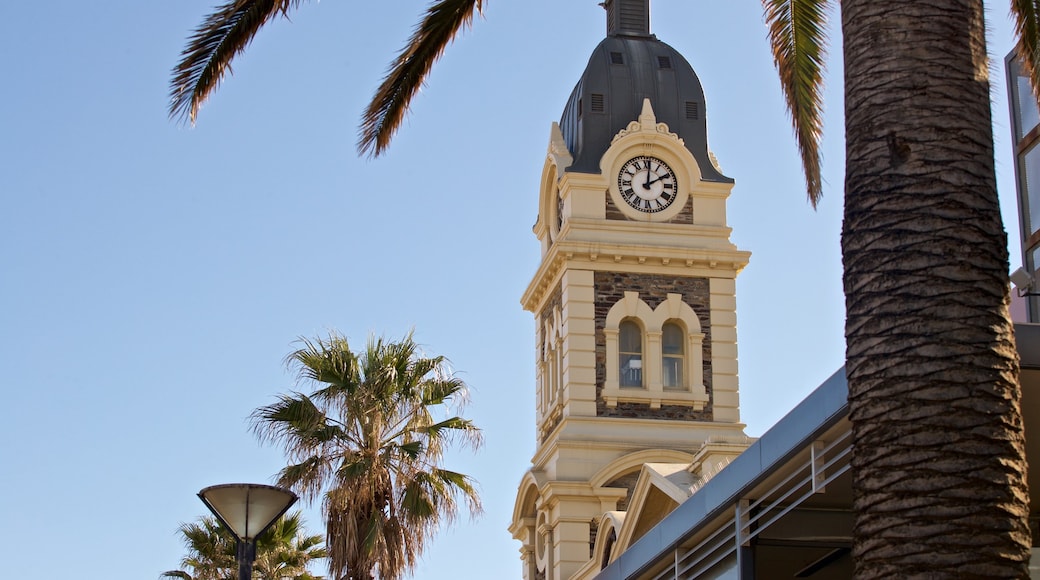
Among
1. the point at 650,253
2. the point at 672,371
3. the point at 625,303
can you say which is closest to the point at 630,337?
the point at 625,303

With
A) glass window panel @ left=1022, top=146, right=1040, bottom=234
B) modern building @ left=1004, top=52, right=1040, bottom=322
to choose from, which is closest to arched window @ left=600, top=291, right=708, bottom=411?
modern building @ left=1004, top=52, right=1040, bottom=322

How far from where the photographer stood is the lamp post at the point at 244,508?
14594 mm

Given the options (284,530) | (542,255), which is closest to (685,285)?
A: (542,255)

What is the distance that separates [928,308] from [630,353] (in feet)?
107

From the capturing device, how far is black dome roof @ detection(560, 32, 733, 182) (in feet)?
141

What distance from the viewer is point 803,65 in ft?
50.1

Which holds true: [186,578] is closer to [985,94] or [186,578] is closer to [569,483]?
[569,483]

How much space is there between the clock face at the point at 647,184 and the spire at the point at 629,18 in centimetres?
441

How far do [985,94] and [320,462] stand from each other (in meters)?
18.1

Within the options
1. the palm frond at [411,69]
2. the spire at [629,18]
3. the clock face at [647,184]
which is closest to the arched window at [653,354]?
the clock face at [647,184]

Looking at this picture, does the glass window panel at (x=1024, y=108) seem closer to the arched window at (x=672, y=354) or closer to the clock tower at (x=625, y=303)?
the clock tower at (x=625, y=303)

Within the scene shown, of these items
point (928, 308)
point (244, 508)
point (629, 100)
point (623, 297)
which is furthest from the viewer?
point (629, 100)

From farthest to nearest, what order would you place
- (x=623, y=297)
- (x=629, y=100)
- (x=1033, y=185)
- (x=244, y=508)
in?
(x=629, y=100)
(x=623, y=297)
(x=1033, y=185)
(x=244, y=508)

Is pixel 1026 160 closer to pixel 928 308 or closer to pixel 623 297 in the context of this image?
pixel 623 297
